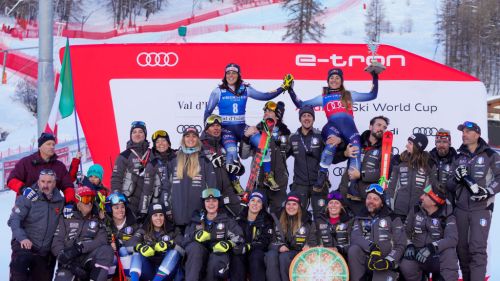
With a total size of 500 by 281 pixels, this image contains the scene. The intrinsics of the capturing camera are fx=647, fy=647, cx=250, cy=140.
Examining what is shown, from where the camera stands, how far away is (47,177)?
22.7 feet

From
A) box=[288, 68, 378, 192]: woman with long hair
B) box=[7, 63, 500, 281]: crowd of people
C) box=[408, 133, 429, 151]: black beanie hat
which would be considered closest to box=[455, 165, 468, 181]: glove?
box=[7, 63, 500, 281]: crowd of people

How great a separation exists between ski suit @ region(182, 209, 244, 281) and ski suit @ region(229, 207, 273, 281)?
0.08 metres

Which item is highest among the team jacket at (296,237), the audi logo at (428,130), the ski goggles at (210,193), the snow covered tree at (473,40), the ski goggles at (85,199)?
the snow covered tree at (473,40)

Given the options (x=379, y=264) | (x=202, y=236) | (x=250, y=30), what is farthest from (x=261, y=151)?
(x=250, y=30)

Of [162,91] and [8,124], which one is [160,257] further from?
[8,124]

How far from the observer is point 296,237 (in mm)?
6793

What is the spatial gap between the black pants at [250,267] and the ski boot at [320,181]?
121 cm

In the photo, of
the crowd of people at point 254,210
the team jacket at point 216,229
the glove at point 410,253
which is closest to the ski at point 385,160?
the crowd of people at point 254,210

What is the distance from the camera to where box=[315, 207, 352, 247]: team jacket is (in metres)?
6.80

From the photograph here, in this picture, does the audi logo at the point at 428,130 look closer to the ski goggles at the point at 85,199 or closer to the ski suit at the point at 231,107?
the ski suit at the point at 231,107

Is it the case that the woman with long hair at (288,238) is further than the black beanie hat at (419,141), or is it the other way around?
the black beanie hat at (419,141)

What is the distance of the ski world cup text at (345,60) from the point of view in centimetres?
890

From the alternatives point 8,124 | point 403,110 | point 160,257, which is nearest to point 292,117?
point 403,110

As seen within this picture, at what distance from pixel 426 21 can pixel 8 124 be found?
40.0 metres
